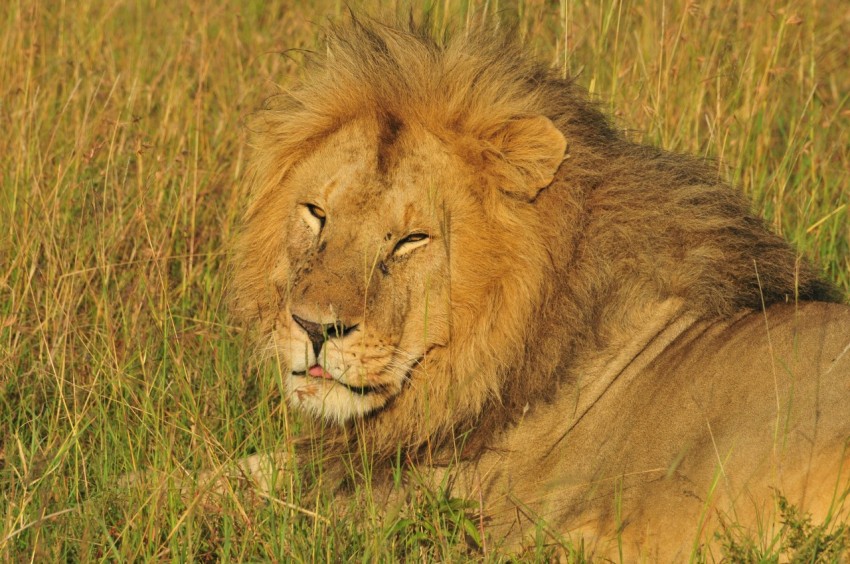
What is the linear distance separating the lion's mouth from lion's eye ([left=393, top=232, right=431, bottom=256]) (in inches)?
17.5

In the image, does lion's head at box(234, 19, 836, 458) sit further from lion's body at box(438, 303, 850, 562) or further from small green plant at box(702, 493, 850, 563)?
small green plant at box(702, 493, 850, 563)

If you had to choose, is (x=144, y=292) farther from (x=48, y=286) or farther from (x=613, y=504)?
(x=613, y=504)

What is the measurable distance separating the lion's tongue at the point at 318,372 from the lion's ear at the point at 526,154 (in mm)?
850

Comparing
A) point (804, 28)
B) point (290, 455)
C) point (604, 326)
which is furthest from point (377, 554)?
point (804, 28)

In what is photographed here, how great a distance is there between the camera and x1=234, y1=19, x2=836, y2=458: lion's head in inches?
145

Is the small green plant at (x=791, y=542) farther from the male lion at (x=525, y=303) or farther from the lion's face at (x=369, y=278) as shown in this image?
the lion's face at (x=369, y=278)

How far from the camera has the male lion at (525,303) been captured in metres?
3.52

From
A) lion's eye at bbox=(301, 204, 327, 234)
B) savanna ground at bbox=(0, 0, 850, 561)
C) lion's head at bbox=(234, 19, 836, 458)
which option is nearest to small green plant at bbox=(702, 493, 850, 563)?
savanna ground at bbox=(0, 0, 850, 561)

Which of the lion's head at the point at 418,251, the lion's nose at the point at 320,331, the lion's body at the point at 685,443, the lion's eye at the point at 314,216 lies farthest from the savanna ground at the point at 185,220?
the lion's eye at the point at 314,216

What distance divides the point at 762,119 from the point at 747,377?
273 centimetres

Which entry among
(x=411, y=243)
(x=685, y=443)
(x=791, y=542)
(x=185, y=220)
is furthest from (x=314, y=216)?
(x=791, y=542)

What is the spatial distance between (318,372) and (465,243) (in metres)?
0.64

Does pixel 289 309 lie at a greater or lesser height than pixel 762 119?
lesser

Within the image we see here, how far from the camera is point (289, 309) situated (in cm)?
365
